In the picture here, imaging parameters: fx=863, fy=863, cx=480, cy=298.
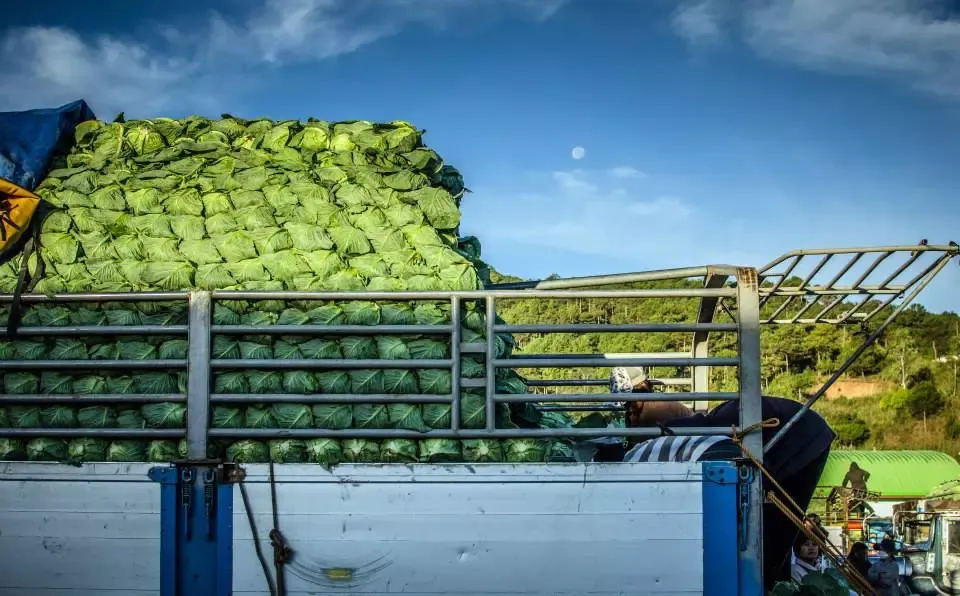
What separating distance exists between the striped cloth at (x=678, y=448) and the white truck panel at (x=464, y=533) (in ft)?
0.61

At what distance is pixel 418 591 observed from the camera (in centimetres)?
366

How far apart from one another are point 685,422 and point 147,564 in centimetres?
265

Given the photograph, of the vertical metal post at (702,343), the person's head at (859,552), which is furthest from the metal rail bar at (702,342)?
the person's head at (859,552)

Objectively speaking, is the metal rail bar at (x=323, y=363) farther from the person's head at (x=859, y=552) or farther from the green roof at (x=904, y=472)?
the green roof at (x=904, y=472)

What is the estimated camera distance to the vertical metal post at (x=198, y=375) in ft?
12.6

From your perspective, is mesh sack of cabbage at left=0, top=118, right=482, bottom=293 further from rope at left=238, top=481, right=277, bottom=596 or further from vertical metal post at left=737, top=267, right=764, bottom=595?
vertical metal post at left=737, top=267, right=764, bottom=595

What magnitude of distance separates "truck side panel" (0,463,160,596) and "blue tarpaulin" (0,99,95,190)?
164 cm

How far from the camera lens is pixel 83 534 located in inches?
148

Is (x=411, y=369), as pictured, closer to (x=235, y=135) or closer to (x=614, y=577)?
(x=614, y=577)

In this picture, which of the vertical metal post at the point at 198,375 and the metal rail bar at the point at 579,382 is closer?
the vertical metal post at the point at 198,375

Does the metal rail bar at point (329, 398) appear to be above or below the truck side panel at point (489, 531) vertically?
above

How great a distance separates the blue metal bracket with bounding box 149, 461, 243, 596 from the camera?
3.72 metres

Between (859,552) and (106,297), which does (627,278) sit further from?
(106,297)

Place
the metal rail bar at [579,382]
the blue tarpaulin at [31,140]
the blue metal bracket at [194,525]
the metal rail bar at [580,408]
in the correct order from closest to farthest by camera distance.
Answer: the blue metal bracket at [194,525]
the blue tarpaulin at [31,140]
the metal rail bar at [579,382]
the metal rail bar at [580,408]
